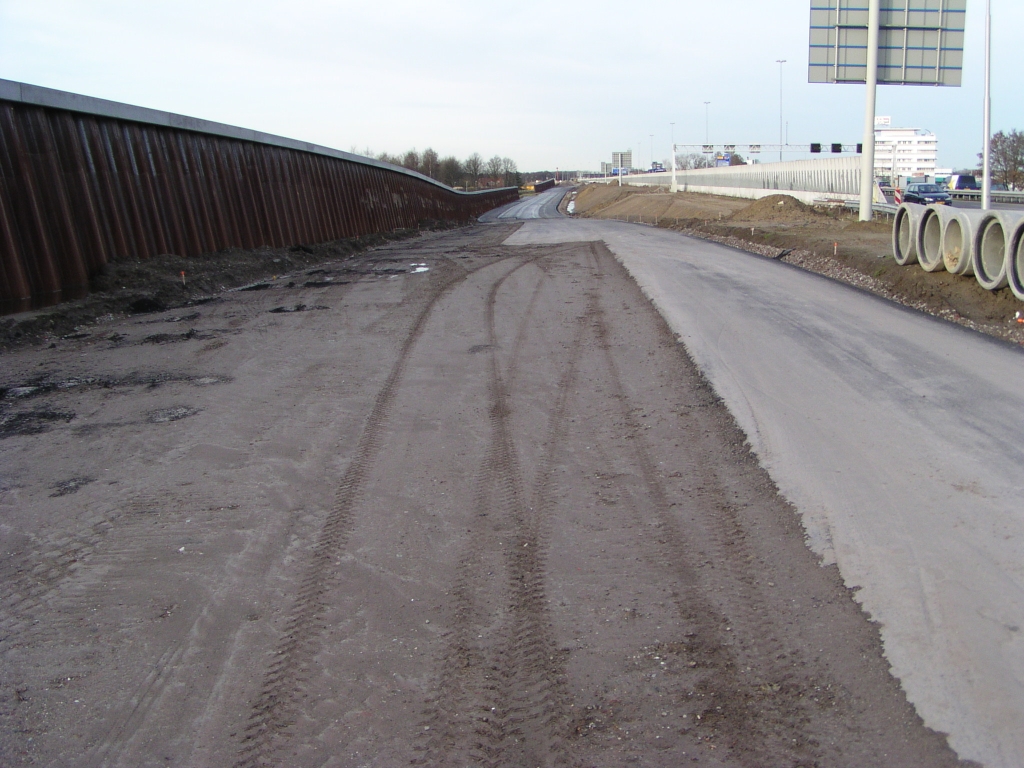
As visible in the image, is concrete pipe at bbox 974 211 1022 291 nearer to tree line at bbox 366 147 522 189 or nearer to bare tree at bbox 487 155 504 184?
A: tree line at bbox 366 147 522 189

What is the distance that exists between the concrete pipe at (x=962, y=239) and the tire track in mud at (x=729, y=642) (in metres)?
9.47

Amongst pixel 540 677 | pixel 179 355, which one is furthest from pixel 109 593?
pixel 179 355

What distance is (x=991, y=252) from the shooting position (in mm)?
12844

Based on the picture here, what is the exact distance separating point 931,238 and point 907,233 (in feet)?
1.75

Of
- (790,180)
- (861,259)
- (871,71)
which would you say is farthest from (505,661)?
(790,180)

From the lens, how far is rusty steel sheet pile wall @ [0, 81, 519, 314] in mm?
12984

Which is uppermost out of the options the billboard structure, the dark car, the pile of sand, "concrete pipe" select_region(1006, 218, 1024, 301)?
the billboard structure

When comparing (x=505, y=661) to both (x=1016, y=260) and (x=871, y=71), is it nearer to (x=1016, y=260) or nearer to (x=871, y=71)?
(x=1016, y=260)

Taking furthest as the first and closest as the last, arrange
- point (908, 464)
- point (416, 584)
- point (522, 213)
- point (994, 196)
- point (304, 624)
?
1. point (522, 213)
2. point (994, 196)
3. point (908, 464)
4. point (416, 584)
5. point (304, 624)

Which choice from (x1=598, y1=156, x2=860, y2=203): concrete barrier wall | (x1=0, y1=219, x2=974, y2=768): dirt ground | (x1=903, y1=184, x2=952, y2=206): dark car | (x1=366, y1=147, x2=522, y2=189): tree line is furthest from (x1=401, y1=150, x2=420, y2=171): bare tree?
(x1=0, y1=219, x2=974, y2=768): dirt ground

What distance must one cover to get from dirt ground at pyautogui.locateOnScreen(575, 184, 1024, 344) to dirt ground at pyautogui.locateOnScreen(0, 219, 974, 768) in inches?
234

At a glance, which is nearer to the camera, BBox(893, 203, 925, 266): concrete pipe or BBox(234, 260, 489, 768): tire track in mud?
BBox(234, 260, 489, 768): tire track in mud

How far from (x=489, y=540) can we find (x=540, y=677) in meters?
1.48

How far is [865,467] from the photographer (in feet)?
20.5
